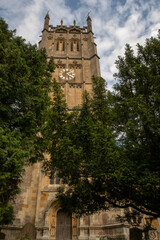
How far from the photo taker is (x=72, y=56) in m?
27.2

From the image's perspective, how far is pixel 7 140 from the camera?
6.33 meters

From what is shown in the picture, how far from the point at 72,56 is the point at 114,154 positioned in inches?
903

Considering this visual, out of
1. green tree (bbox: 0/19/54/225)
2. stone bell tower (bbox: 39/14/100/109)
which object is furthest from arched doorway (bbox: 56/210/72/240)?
stone bell tower (bbox: 39/14/100/109)

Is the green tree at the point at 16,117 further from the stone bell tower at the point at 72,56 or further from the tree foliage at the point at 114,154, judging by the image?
the stone bell tower at the point at 72,56

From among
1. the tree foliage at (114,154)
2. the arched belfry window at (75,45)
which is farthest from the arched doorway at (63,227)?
the arched belfry window at (75,45)

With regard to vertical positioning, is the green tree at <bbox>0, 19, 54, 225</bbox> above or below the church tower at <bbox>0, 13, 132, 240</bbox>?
above

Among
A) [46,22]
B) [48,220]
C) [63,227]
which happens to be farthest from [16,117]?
[46,22]

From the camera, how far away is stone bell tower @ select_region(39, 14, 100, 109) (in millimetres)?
22609

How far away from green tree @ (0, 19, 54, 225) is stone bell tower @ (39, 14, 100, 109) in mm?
12140

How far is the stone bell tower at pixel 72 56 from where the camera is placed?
22.6 m

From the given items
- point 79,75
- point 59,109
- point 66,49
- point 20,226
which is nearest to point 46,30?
point 66,49

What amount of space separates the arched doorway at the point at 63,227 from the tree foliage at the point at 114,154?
6.78 m

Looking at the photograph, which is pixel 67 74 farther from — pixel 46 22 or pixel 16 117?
pixel 16 117

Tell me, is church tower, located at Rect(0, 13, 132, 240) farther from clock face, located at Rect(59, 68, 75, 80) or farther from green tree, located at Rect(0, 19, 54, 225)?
clock face, located at Rect(59, 68, 75, 80)
